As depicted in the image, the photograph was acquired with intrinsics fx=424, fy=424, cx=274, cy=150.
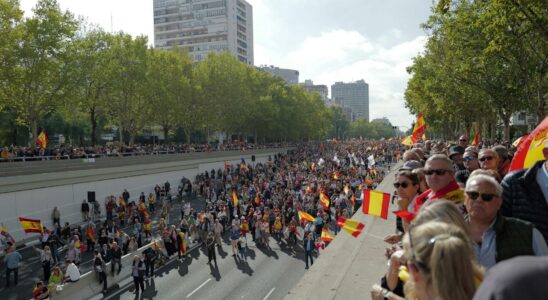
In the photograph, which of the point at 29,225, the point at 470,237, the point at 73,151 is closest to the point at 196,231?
the point at 29,225

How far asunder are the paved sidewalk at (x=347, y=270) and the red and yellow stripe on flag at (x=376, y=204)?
563mm

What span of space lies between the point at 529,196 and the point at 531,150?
1.76 m

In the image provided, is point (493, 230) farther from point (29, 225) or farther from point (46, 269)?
point (46, 269)

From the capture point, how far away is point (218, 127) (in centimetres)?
6166

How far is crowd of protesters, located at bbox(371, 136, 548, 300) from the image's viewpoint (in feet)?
3.68

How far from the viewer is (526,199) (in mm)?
3604

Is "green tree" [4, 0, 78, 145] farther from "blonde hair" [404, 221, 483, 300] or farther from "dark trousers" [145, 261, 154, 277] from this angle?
"blonde hair" [404, 221, 483, 300]

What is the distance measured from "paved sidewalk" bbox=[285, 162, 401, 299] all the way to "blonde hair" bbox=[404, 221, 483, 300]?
12.7 ft

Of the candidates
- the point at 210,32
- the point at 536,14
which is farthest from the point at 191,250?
the point at 210,32

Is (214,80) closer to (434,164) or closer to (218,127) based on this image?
(218,127)

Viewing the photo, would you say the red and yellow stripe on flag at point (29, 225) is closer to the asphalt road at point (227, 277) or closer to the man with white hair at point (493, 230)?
the asphalt road at point (227, 277)

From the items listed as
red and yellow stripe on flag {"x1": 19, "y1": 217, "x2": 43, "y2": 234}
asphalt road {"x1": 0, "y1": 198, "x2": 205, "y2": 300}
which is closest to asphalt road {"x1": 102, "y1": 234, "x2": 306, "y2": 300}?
asphalt road {"x1": 0, "y1": 198, "x2": 205, "y2": 300}

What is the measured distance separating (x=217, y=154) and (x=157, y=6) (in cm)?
8581

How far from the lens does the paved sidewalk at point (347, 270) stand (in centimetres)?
568
